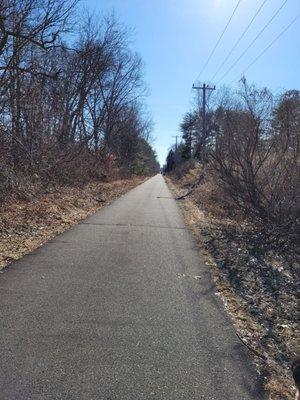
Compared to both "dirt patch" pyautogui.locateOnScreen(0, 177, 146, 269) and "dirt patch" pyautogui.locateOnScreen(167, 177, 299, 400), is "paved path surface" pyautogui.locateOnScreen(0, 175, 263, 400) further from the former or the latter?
"dirt patch" pyautogui.locateOnScreen(0, 177, 146, 269)

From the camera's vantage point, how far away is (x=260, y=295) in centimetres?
748

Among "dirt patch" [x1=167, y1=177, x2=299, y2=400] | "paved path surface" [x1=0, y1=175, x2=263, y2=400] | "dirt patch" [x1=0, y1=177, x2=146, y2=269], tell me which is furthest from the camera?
"dirt patch" [x1=0, y1=177, x2=146, y2=269]

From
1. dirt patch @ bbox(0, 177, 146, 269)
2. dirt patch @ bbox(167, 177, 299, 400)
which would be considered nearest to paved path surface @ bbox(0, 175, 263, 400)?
dirt patch @ bbox(167, 177, 299, 400)

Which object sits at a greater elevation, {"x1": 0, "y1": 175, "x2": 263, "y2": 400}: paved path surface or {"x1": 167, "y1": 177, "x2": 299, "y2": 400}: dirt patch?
{"x1": 0, "y1": 175, "x2": 263, "y2": 400}: paved path surface

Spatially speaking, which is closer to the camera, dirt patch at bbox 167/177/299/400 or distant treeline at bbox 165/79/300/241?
dirt patch at bbox 167/177/299/400

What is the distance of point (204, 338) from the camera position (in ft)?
17.6

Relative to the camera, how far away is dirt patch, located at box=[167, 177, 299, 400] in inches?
192

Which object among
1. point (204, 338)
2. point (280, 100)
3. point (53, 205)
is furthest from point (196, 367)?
point (53, 205)

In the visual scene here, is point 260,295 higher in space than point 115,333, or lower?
lower

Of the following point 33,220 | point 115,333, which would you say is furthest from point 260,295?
point 33,220

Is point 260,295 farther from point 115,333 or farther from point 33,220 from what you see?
point 33,220

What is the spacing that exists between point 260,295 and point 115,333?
2978 millimetres

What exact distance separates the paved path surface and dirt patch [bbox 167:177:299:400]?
204 mm

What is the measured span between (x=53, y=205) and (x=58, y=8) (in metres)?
6.95
